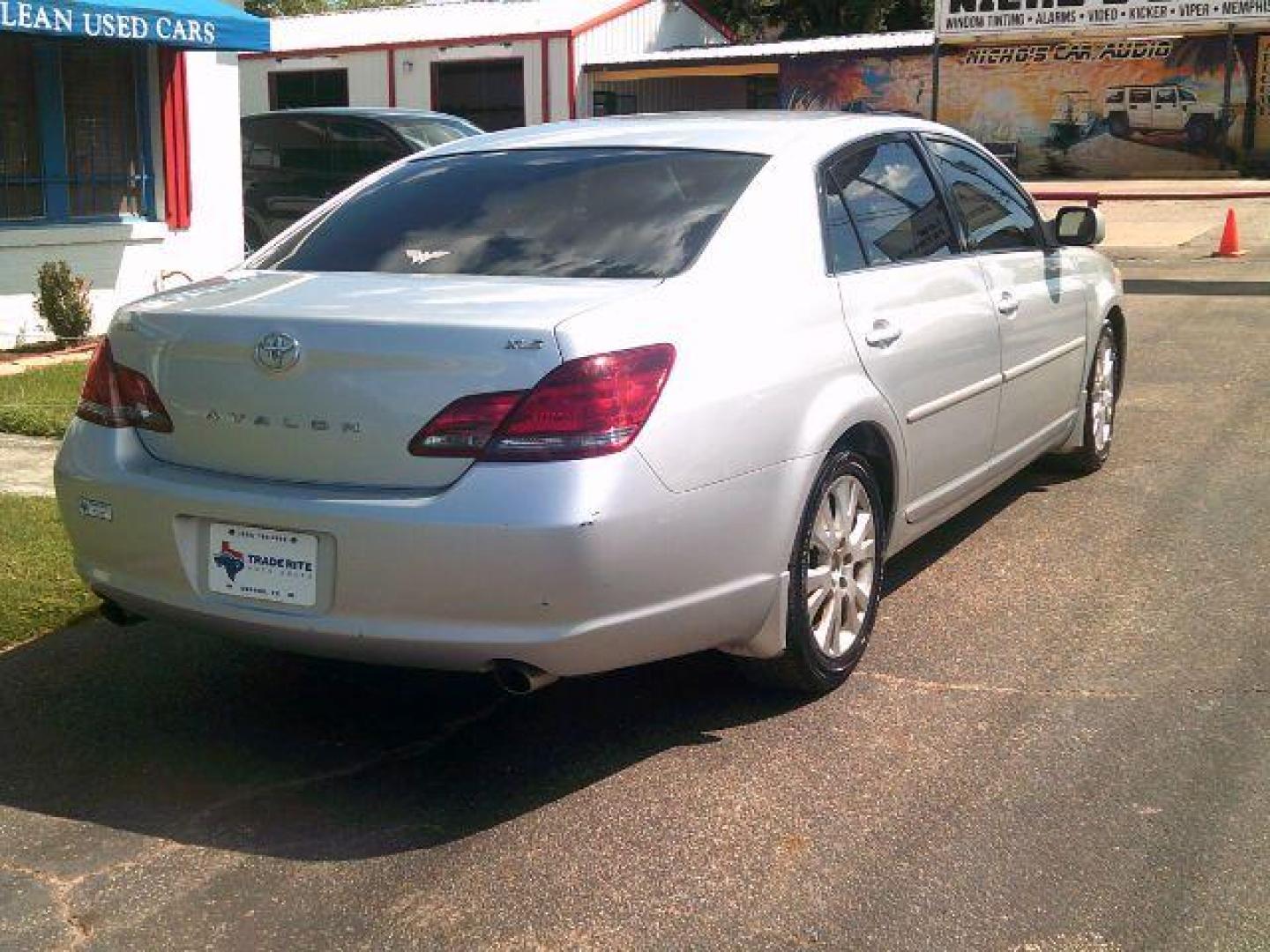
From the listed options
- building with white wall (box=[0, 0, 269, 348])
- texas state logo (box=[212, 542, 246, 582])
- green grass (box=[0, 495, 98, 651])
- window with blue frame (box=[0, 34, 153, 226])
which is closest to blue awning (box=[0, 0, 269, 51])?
building with white wall (box=[0, 0, 269, 348])

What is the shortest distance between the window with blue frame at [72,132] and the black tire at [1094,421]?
25.3ft

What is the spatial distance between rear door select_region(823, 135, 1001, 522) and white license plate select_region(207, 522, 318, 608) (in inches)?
67.8

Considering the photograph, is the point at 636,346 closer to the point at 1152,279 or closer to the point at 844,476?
the point at 844,476

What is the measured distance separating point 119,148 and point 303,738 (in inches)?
343

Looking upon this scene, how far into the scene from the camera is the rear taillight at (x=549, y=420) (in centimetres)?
345

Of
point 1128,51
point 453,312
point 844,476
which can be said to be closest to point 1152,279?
point 844,476

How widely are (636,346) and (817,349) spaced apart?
74 cm

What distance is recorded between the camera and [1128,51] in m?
32.5

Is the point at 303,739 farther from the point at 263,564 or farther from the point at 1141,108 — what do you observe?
the point at 1141,108

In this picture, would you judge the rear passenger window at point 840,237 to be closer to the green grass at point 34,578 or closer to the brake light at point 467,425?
the brake light at point 467,425

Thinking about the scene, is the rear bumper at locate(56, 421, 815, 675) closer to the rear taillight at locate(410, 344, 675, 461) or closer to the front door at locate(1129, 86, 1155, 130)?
the rear taillight at locate(410, 344, 675, 461)

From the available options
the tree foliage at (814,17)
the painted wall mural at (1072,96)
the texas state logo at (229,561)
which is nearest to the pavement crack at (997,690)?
the texas state logo at (229,561)

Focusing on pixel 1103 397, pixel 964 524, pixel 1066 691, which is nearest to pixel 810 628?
pixel 1066 691

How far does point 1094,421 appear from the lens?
678 cm
